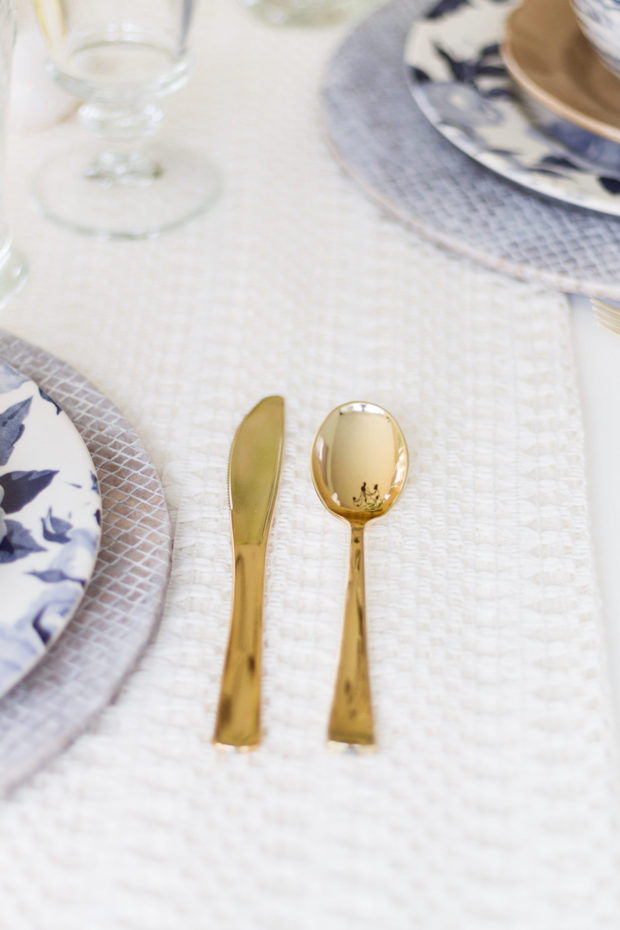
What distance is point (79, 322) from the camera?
42 cm

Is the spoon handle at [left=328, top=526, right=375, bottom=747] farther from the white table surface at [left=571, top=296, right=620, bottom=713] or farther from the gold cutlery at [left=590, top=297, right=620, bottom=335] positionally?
the gold cutlery at [left=590, top=297, right=620, bottom=335]

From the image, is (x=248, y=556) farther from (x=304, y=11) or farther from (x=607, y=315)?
(x=304, y=11)

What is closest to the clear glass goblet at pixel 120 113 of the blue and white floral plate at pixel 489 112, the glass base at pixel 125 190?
the glass base at pixel 125 190

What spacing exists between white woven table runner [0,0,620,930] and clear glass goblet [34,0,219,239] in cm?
2

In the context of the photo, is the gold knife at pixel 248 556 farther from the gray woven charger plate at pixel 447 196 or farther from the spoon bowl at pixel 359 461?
the gray woven charger plate at pixel 447 196

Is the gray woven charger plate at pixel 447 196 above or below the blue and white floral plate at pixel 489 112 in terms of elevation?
below

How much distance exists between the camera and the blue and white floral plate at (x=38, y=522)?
257 millimetres

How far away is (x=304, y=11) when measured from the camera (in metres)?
0.67

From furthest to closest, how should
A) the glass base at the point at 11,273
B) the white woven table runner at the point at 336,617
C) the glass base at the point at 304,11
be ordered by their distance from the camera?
the glass base at the point at 304,11 → the glass base at the point at 11,273 → the white woven table runner at the point at 336,617

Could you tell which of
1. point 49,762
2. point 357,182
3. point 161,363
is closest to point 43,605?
point 49,762

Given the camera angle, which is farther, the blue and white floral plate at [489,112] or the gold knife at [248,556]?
the blue and white floral plate at [489,112]

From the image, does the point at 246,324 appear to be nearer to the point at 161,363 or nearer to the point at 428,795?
the point at 161,363

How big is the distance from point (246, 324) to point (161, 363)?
2.0 inches

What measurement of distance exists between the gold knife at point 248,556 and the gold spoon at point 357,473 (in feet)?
0.07
